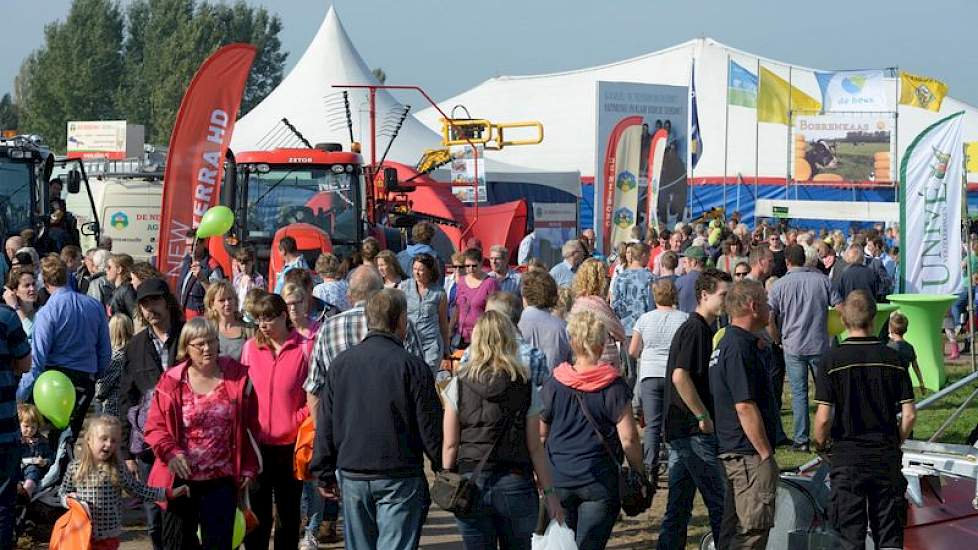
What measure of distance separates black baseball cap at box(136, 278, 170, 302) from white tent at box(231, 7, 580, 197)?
22.7 m

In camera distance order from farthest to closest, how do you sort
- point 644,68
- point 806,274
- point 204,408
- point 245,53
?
point 644,68 → point 245,53 → point 806,274 → point 204,408

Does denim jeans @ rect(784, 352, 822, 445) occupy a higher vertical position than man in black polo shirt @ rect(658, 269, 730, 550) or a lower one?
lower

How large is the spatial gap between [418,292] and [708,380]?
119 inches

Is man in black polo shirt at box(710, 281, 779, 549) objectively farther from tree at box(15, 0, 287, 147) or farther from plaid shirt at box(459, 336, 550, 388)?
tree at box(15, 0, 287, 147)

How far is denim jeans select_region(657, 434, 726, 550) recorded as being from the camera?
6941 mm

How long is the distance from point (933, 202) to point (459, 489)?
10480mm

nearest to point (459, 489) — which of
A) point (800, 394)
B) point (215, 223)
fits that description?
point (800, 394)

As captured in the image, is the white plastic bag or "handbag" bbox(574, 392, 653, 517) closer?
the white plastic bag

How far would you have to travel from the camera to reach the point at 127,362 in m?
6.84

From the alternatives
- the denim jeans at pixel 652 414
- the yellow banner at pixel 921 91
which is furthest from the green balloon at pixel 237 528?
the yellow banner at pixel 921 91

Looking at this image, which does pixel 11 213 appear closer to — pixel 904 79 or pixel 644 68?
pixel 904 79

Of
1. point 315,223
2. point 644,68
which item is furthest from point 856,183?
point 315,223

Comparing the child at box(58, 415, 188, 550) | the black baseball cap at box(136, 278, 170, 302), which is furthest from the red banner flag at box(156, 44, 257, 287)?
the child at box(58, 415, 188, 550)

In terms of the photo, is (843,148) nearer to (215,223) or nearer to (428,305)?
(215,223)
